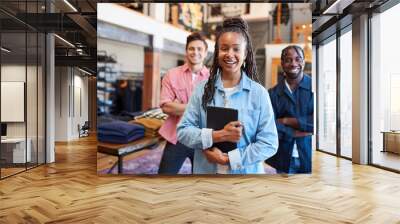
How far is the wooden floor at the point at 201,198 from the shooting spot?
3.51 m

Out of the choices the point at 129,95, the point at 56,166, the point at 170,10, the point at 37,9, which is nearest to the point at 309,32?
the point at 170,10

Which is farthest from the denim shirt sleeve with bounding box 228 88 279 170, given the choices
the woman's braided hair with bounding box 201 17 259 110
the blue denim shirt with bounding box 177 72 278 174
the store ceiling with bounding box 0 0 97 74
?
the store ceiling with bounding box 0 0 97 74

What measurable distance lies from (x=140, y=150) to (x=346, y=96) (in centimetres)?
473

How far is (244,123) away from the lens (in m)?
5.17

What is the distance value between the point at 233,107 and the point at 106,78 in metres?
1.83

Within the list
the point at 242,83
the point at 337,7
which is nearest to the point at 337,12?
the point at 337,7

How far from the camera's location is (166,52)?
5277 millimetres

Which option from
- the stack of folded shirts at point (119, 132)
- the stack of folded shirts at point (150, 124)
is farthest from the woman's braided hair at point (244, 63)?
the stack of folded shirts at point (119, 132)

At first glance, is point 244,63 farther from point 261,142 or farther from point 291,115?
point 261,142

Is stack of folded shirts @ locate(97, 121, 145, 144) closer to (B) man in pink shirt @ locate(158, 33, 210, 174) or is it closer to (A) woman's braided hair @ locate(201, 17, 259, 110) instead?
(B) man in pink shirt @ locate(158, 33, 210, 174)

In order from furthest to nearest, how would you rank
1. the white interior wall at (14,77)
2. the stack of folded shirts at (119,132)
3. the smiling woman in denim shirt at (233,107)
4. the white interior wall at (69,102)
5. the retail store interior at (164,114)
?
1. the white interior wall at (69,102)
2. the white interior wall at (14,77)
3. the stack of folded shirts at (119,132)
4. the smiling woman in denim shirt at (233,107)
5. the retail store interior at (164,114)

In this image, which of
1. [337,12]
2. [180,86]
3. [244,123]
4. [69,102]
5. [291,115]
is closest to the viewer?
[244,123]

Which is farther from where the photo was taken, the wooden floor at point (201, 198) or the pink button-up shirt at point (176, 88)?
the pink button-up shirt at point (176, 88)

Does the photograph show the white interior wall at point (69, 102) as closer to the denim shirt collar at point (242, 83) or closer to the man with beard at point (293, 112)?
the denim shirt collar at point (242, 83)
